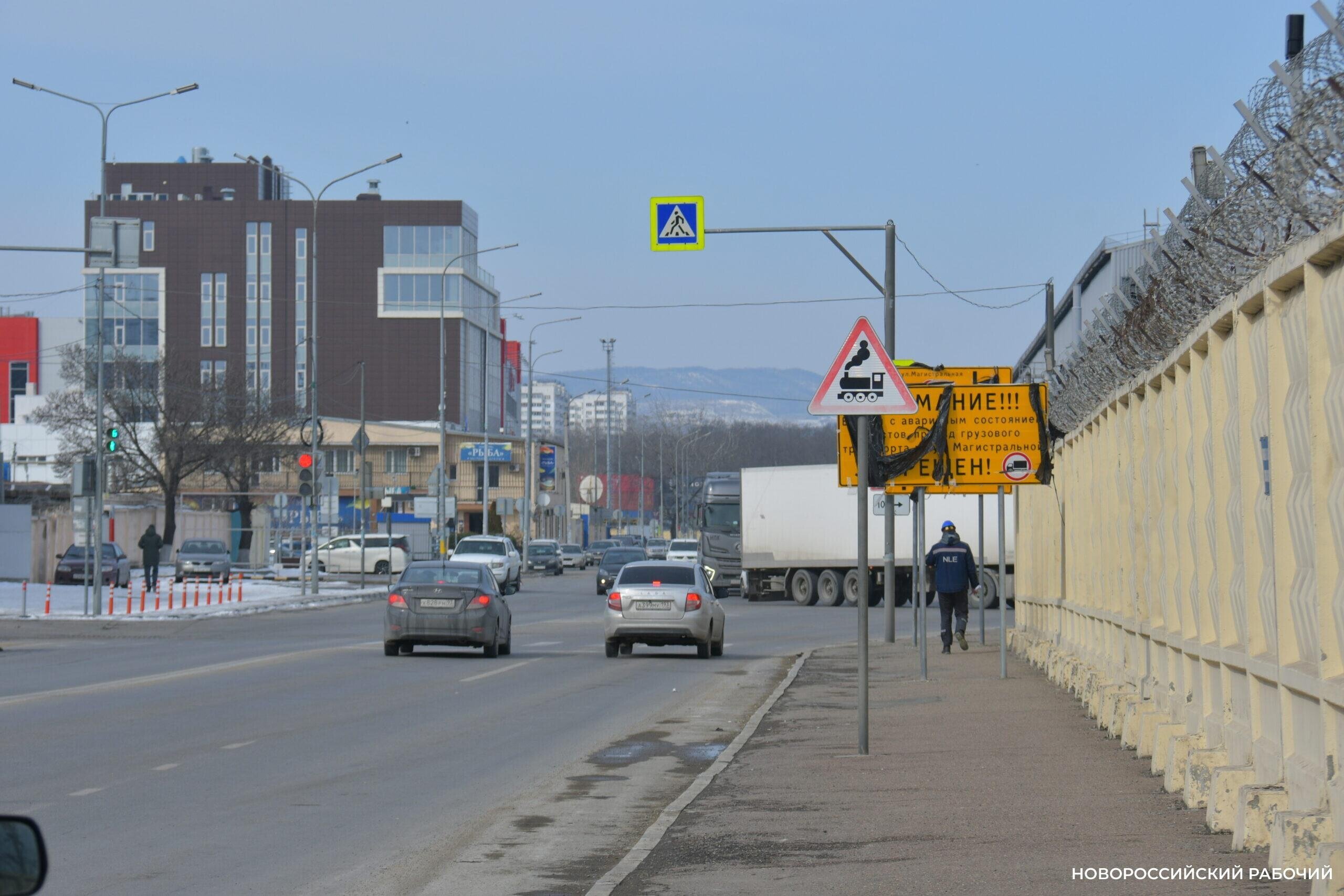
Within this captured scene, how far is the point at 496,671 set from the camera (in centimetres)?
2277

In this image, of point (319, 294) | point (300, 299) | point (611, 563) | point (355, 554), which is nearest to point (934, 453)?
point (611, 563)

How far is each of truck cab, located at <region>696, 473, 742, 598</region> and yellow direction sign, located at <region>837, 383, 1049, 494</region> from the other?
32.7 meters

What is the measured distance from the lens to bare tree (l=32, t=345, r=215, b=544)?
69812 mm

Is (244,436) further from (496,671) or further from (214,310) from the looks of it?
(496,671)

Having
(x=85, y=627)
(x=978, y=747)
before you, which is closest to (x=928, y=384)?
(x=978, y=747)

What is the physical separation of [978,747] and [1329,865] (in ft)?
23.4

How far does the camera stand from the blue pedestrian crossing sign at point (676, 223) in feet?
75.6

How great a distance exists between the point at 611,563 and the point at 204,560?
13.7 meters

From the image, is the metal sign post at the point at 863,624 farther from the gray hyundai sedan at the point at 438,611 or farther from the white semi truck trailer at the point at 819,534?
the white semi truck trailer at the point at 819,534

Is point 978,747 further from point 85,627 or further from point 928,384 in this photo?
point 85,627

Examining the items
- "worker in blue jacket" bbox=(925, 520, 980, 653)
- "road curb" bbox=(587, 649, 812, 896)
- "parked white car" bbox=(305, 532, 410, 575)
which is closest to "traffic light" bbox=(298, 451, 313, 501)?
"parked white car" bbox=(305, 532, 410, 575)

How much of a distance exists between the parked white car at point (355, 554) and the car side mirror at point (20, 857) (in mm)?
61998

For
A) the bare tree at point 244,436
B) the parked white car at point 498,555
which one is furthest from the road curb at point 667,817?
the bare tree at point 244,436

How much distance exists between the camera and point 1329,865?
607 cm
